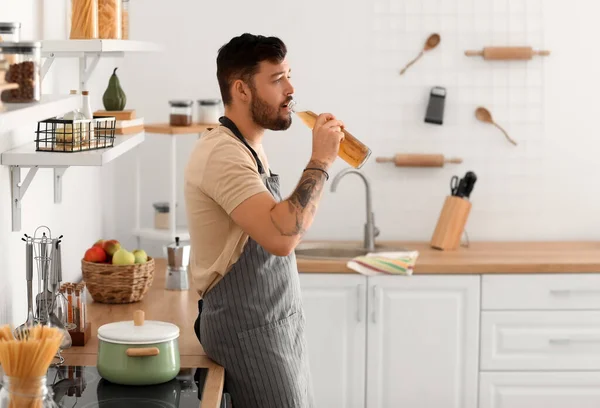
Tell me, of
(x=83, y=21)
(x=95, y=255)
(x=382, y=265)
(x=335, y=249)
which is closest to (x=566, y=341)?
(x=382, y=265)

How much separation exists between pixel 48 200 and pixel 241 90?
0.80 metres

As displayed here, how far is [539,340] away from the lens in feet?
12.1

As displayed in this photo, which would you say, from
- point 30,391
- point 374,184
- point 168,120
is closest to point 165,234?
point 168,120

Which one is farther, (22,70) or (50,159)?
(50,159)

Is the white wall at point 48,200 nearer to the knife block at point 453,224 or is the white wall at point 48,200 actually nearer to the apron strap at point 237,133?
the apron strap at point 237,133

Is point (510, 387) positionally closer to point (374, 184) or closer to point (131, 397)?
point (374, 184)

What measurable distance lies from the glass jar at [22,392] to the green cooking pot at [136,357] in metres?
0.52

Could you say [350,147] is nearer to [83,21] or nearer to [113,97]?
[83,21]

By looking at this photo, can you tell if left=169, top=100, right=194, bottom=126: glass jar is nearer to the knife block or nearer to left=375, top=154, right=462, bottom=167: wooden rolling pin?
left=375, top=154, right=462, bottom=167: wooden rolling pin

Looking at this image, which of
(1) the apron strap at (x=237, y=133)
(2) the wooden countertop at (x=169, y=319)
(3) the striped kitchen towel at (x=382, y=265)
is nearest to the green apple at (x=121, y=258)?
(2) the wooden countertop at (x=169, y=319)

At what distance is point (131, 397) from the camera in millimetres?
2139

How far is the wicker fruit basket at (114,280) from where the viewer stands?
3.01 metres

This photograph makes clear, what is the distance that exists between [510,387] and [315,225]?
1.05 metres

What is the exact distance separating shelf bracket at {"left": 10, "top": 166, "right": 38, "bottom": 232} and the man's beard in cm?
57
